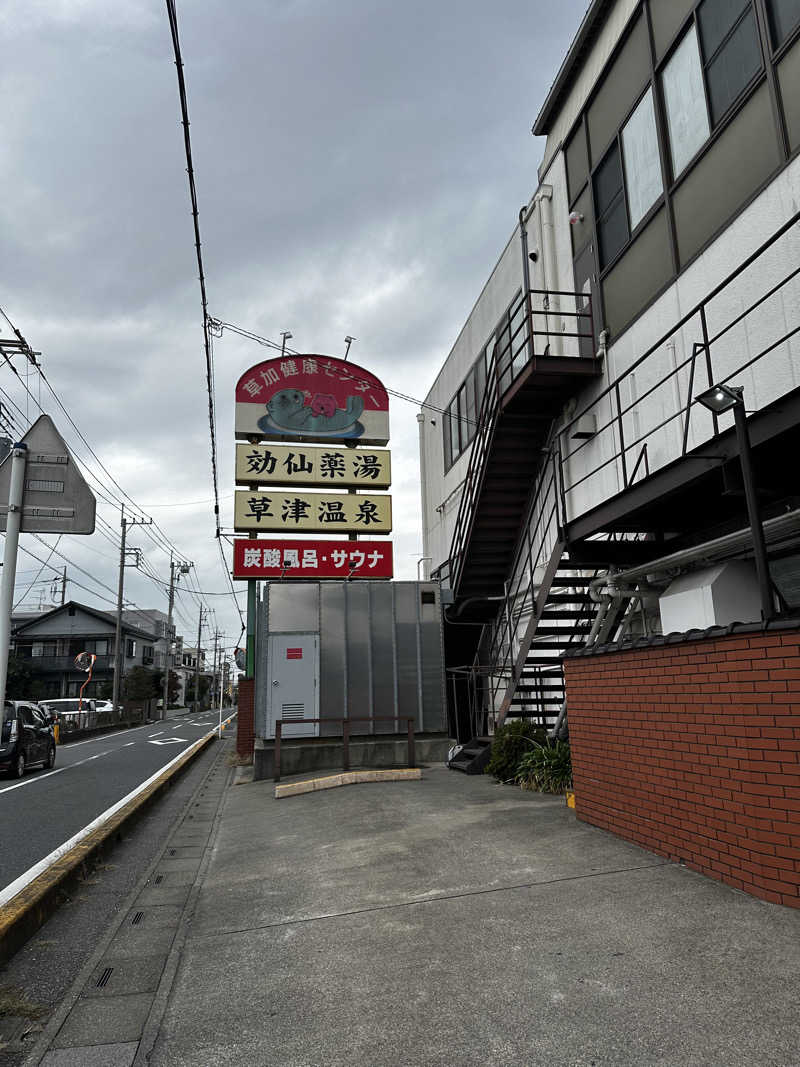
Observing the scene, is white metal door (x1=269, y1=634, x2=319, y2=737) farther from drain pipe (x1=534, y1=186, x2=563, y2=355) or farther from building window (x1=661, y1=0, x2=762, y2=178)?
building window (x1=661, y1=0, x2=762, y2=178)

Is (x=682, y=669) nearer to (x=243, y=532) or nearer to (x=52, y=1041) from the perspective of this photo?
(x=52, y=1041)

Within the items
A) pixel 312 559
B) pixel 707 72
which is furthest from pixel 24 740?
pixel 707 72

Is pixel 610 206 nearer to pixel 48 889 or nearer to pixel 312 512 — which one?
pixel 312 512

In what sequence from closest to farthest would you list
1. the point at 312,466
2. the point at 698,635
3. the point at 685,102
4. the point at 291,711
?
the point at 698,635, the point at 685,102, the point at 291,711, the point at 312,466

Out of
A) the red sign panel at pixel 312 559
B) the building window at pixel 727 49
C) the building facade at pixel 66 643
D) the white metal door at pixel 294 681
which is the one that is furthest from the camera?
the building facade at pixel 66 643

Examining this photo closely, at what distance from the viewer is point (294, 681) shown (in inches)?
530

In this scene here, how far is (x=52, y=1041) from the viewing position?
3.33 meters

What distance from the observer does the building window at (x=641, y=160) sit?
9.81 metres

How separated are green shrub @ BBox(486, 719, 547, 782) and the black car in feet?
28.5

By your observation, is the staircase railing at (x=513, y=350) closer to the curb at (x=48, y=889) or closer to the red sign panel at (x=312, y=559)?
the red sign panel at (x=312, y=559)

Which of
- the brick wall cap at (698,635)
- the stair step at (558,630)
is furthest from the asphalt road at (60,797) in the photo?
the stair step at (558,630)

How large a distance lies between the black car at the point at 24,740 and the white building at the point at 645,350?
8913 millimetres

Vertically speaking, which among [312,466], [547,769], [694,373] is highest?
[312,466]

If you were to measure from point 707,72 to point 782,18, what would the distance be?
1.27 meters
